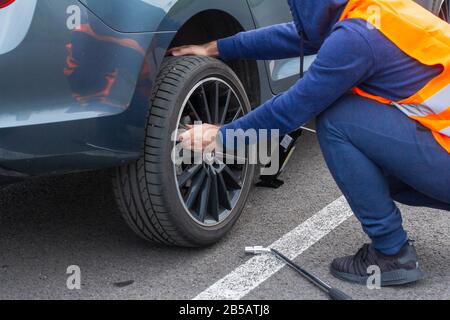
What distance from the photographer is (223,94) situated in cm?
281

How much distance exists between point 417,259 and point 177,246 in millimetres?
877

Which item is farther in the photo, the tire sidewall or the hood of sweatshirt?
the tire sidewall

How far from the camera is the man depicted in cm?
225

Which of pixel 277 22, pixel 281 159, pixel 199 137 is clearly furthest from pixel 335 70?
pixel 281 159

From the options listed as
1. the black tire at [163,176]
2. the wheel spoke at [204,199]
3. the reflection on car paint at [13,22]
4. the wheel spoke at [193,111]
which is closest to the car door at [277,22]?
the black tire at [163,176]

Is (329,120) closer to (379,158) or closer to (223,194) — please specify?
(379,158)

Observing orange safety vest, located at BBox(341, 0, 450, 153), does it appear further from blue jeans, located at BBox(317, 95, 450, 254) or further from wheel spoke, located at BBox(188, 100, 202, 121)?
wheel spoke, located at BBox(188, 100, 202, 121)

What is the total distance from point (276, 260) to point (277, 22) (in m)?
1.02

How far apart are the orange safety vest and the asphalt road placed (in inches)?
23.0

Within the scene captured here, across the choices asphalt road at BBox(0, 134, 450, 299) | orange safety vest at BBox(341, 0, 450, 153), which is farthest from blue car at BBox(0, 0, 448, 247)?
orange safety vest at BBox(341, 0, 450, 153)

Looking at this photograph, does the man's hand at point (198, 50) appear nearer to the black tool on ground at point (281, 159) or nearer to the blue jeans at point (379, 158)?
the blue jeans at point (379, 158)

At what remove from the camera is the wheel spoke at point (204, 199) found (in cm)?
269

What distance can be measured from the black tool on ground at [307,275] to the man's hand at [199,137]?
46cm

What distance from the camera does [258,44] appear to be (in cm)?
276
